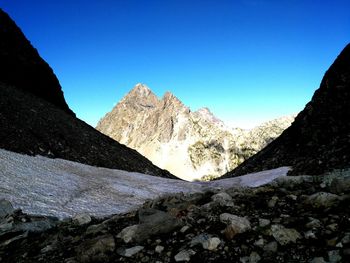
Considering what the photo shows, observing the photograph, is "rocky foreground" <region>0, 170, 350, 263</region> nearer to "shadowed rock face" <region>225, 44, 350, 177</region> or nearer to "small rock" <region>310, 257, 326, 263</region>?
"small rock" <region>310, 257, 326, 263</region>

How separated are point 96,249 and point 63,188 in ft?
70.3

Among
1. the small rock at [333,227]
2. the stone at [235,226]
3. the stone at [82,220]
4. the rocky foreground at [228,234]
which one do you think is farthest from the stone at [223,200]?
the stone at [82,220]

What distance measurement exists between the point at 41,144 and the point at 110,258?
126 feet

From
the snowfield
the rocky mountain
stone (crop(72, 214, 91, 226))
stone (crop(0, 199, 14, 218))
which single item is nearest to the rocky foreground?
stone (crop(72, 214, 91, 226))

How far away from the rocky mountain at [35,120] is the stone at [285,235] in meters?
35.6

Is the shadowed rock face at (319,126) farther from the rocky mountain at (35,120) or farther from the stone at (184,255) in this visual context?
the stone at (184,255)

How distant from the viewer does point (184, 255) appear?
6.46 meters

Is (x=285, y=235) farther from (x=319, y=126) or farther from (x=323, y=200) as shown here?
(x=319, y=126)

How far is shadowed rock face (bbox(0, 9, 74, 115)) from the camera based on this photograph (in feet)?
221

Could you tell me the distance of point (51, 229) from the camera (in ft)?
34.6

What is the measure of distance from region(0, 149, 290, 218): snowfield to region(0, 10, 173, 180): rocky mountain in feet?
15.2

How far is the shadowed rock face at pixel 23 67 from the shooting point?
221 ft

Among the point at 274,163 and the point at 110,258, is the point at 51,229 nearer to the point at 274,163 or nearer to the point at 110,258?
the point at 110,258

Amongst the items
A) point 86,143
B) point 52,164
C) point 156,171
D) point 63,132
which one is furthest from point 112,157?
point 52,164
